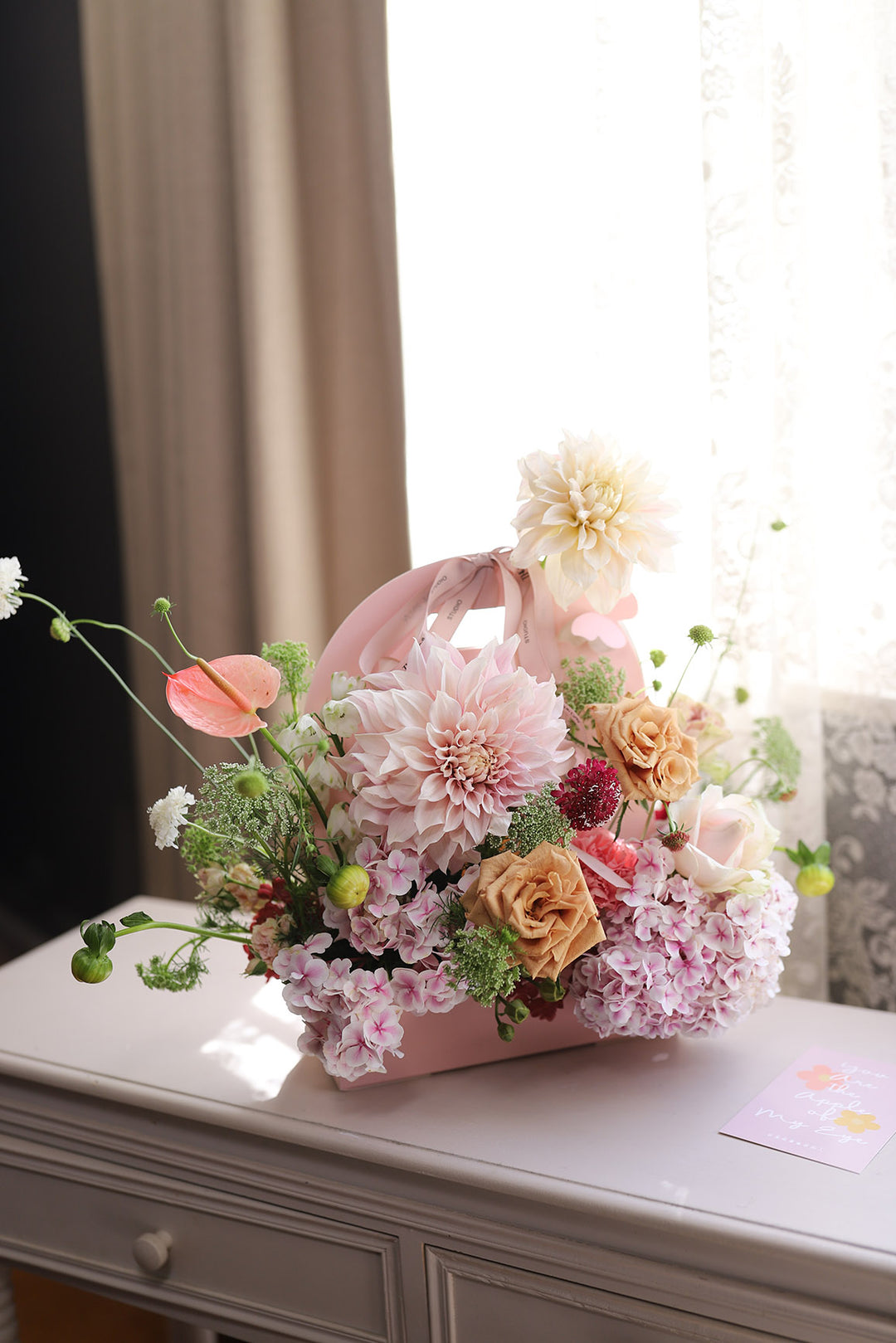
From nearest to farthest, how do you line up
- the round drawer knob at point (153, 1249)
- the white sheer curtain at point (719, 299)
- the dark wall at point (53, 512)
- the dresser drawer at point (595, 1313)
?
the dresser drawer at point (595, 1313), the round drawer knob at point (153, 1249), the white sheer curtain at point (719, 299), the dark wall at point (53, 512)

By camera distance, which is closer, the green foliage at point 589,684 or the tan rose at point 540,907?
the tan rose at point 540,907

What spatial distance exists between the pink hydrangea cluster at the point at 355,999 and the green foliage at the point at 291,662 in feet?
0.61

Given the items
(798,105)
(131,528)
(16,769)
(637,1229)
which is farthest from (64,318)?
(637,1229)

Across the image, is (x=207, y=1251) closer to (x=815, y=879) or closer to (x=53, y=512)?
(x=815, y=879)

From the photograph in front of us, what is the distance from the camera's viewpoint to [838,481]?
1145 millimetres

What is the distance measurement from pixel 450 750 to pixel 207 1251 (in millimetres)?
460

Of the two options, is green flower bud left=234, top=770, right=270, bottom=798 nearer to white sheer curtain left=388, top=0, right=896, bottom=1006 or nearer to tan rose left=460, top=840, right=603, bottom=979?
tan rose left=460, top=840, right=603, bottom=979

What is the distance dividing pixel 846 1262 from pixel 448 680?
42cm

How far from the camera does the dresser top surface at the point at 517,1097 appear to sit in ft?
2.34

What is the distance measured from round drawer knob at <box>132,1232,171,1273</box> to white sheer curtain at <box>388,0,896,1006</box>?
0.71 meters

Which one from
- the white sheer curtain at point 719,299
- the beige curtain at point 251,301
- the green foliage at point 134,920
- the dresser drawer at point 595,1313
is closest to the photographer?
the dresser drawer at point 595,1313

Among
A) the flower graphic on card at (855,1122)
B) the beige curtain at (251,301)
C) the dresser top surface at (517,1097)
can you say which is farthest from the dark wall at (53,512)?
the flower graphic on card at (855,1122)

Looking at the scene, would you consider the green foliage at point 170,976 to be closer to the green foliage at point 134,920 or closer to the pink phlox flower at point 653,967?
the green foliage at point 134,920

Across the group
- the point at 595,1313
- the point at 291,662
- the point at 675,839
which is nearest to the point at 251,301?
the point at 291,662
